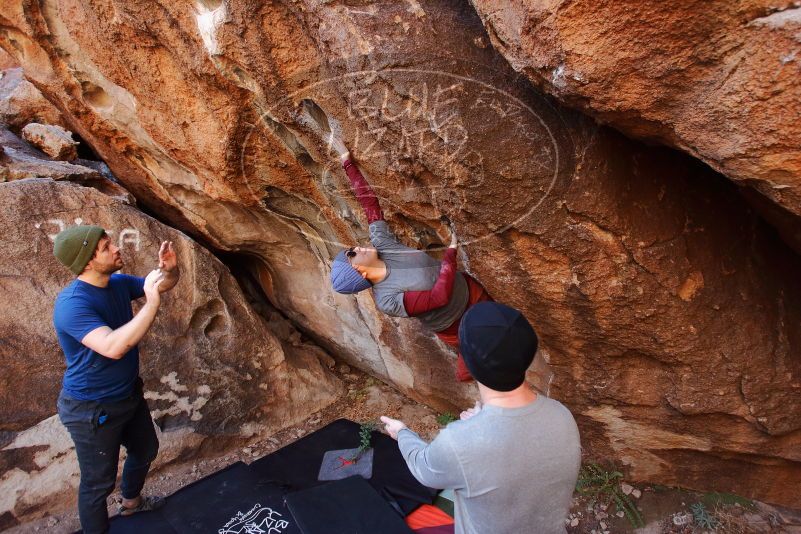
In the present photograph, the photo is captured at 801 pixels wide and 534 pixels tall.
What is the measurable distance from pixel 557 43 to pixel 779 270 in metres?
1.95

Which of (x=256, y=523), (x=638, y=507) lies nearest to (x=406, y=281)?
(x=256, y=523)

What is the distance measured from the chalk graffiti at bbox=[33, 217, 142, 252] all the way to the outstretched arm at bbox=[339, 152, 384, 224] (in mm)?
1933

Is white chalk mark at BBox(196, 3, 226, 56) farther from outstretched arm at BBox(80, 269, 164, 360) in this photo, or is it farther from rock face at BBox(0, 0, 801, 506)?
outstretched arm at BBox(80, 269, 164, 360)

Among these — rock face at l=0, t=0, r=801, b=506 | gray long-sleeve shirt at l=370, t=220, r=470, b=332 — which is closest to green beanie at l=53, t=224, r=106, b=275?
rock face at l=0, t=0, r=801, b=506

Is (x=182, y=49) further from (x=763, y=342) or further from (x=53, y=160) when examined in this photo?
(x=763, y=342)

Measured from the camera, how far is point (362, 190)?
2.84m

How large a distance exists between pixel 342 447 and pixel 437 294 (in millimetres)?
1965

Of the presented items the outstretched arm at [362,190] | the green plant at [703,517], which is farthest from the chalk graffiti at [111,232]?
the green plant at [703,517]

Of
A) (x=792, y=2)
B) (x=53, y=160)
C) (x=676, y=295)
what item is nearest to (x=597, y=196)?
(x=676, y=295)

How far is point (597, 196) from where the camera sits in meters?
2.23

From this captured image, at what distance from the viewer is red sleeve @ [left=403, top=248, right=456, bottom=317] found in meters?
2.57

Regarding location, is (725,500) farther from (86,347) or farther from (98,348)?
(86,347)

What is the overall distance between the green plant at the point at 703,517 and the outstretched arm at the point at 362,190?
102 inches

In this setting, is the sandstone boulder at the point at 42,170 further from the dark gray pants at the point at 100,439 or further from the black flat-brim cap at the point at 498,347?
the black flat-brim cap at the point at 498,347
